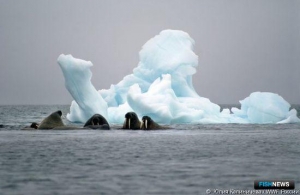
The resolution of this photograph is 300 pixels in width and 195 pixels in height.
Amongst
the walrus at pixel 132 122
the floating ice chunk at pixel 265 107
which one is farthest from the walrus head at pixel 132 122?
the floating ice chunk at pixel 265 107

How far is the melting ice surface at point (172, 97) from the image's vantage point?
53.6 metres

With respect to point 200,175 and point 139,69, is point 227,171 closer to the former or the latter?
point 200,175

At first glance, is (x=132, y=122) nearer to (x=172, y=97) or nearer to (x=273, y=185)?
(x=172, y=97)

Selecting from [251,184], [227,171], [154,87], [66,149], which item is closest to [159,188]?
[251,184]

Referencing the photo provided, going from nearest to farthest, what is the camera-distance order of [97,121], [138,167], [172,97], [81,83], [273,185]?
[273,185], [138,167], [97,121], [81,83], [172,97]

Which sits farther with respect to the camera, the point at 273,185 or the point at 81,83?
the point at 81,83

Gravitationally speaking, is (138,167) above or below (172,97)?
below

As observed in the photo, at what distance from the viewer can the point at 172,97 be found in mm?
54406

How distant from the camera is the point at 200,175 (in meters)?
→ 18.1

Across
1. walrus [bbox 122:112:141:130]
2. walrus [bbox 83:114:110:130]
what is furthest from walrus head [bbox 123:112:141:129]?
walrus [bbox 83:114:110:130]

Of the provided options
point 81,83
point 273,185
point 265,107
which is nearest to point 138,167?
point 273,185

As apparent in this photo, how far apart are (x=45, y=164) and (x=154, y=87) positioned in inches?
1353

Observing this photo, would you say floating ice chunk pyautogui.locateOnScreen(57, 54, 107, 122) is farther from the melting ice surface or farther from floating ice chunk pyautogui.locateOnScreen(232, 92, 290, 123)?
floating ice chunk pyautogui.locateOnScreen(232, 92, 290, 123)

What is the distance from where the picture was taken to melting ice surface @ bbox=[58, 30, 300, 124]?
176 feet
